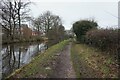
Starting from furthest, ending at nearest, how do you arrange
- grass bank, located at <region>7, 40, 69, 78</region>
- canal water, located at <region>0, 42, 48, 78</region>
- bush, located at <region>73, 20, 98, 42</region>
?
bush, located at <region>73, 20, 98, 42</region> < canal water, located at <region>0, 42, 48, 78</region> < grass bank, located at <region>7, 40, 69, 78</region>

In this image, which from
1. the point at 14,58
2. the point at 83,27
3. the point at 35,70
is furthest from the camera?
the point at 83,27

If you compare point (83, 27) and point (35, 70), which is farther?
point (83, 27)

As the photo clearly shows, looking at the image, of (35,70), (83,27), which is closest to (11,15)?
(83,27)

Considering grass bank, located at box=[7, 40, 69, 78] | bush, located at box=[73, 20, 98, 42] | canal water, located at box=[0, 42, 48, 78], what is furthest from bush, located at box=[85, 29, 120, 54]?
bush, located at box=[73, 20, 98, 42]

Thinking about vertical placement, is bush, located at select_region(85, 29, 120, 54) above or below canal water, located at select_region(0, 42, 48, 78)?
above

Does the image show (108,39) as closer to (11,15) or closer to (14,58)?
(14,58)

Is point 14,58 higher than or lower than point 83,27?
lower

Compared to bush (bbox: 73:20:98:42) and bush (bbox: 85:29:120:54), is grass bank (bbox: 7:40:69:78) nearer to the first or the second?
bush (bbox: 85:29:120:54)

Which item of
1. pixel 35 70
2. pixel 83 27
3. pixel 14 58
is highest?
pixel 83 27

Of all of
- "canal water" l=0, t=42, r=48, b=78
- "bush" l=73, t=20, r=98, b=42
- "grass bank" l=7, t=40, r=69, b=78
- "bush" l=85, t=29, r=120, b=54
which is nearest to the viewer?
"grass bank" l=7, t=40, r=69, b=78

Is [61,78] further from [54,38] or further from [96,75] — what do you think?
[54,38]

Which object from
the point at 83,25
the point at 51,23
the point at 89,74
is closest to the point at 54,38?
the point at 51,23

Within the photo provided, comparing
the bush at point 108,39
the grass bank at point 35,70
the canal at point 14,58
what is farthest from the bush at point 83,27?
the grass bank at point 35,70

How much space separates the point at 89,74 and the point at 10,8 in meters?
41.0
